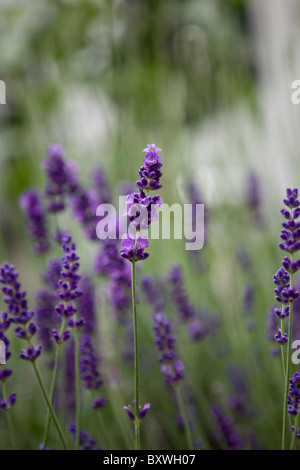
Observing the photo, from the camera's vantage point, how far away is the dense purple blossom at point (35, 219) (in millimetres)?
833

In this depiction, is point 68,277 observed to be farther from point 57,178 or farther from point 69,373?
point 69,373

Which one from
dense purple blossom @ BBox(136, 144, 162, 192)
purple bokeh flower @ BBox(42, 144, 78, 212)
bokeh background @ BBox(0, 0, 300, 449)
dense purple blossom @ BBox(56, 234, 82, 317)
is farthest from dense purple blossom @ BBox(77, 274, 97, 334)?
dense purple blossom @ BBox(136, 144, 162, 192)

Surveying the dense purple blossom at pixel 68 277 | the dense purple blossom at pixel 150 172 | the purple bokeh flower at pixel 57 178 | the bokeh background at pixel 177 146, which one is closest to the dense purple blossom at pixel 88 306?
the bokeh background at pixel 177 146

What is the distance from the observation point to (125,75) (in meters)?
1.60

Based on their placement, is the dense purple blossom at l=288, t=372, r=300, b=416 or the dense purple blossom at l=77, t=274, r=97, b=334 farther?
the dense purple blossom at l=77, t=274, r=97, b=334

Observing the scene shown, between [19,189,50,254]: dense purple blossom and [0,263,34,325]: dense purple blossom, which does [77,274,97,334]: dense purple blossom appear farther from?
[0,263,34,325]: dense purple blossom

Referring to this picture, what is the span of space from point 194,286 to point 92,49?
1007 millimetres

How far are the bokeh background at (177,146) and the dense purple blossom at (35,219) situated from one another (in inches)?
6.3

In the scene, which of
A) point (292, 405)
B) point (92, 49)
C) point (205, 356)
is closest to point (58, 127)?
point (92, 49)

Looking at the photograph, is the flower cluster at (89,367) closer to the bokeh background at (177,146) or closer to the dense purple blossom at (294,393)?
the bokeh background at (177,146)

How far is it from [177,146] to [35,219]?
31.2 inches

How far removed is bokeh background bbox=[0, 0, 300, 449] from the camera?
989 mm

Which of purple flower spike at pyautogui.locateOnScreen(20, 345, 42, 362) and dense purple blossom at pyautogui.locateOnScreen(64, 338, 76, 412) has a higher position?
purple flower spike at pyautogui.locateOnScreen(20, 345, 42, 362)

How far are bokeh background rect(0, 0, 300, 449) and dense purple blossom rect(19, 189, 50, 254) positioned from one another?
16 cm
